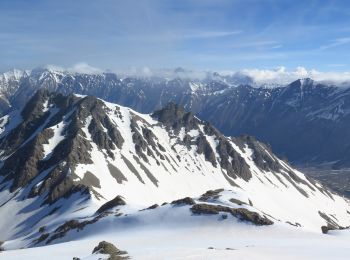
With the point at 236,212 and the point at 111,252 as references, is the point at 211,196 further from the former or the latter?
the point at 111,252

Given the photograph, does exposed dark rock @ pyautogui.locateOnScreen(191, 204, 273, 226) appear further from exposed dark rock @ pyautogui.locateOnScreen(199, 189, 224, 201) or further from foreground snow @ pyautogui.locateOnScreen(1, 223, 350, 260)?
exposed dark rock @ pyautogui.locateOnScreen(199, 189, 224, 201)

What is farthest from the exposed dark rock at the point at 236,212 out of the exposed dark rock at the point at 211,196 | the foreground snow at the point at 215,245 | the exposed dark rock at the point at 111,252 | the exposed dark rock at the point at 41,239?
the exposed dark rock at the point at 111,252

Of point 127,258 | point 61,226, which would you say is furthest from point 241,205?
point 127,258

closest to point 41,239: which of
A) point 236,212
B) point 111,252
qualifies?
point 236,212

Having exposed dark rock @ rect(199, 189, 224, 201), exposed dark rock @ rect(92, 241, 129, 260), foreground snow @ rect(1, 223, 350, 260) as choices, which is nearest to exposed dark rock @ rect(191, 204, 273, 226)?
foreground snow @ rect(1, 223, 350, 260)

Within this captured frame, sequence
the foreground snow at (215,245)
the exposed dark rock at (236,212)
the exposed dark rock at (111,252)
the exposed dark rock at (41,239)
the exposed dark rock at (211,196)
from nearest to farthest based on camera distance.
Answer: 1. the exposed dark rock at (111,252)
2. the foreground snow at (215,245)
3. the exposed dark rock at (236,212)
4. the exposed dark rock at (211,196)
5. the exposed dark rock at (41,239)

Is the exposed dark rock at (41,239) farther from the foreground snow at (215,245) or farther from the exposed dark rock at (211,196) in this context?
the exposed dark rock at (211,196)

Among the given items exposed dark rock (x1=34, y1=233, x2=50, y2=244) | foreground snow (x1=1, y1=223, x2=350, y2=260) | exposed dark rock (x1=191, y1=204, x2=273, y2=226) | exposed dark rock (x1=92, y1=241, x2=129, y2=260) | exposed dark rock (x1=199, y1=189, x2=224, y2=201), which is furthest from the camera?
exposed dark rock (x1=34, y1=233, x2=50, y2=244)

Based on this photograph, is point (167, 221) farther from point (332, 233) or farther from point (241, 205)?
point (332, 233)
